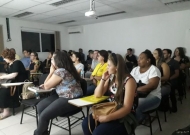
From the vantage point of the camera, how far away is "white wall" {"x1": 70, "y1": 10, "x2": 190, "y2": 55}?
16.9 feet

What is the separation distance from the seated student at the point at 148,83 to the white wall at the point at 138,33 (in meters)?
3.55

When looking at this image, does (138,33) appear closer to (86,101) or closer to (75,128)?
(75,128)

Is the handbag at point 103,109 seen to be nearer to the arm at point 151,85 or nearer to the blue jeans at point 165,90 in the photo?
the arm at point 151,85

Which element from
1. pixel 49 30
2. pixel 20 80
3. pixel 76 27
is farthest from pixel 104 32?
pixel 20 80

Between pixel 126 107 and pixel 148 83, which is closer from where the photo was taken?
pixel 126 107

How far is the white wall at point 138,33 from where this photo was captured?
5.15 m

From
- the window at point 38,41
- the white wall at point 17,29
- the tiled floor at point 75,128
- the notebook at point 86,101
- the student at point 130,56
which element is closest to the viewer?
the notebook at point 86,101

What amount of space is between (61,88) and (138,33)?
4735 mm

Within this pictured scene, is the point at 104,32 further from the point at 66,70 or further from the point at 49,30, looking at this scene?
the point at 66,70

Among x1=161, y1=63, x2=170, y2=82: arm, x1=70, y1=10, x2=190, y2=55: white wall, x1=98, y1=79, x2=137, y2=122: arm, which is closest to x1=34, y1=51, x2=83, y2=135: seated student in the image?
x1=98, y1=79, x2=137, y2=122: arm

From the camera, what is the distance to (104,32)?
266 inches

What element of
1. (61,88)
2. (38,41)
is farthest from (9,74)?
(38,41)

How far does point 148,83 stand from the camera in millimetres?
2039

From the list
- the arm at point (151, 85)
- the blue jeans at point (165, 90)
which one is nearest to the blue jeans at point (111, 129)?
the arm at point (151, 85)
